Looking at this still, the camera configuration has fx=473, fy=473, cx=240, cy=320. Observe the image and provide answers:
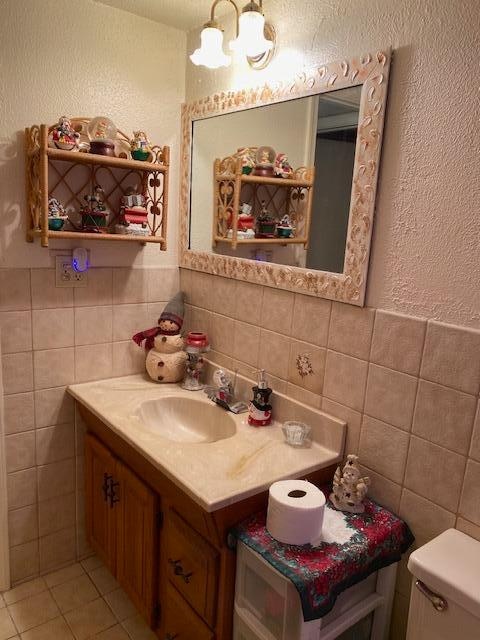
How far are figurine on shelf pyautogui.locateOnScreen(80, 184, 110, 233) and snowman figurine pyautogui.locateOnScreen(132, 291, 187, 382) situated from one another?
17.2 inches

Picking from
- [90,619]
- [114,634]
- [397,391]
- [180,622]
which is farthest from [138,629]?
[397,391]

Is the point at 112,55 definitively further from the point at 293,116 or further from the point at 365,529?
the point at 365,529

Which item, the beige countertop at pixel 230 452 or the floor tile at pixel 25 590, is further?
the floor tile at pixel 25 590

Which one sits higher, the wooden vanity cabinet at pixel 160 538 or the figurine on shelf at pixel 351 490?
the figurine on shelf at pixel 351 490

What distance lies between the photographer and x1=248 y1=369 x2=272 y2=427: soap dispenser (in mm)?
1591

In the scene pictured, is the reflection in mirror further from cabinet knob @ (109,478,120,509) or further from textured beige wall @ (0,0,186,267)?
cabinet knob @ (109,478,120,509)

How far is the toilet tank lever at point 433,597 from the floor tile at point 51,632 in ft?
4.26

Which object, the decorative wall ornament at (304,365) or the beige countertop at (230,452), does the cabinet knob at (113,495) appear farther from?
the decorative wall ornament at (304,365)

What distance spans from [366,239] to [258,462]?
701 mm

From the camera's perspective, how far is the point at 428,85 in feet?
3.76

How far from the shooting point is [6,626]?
172cm

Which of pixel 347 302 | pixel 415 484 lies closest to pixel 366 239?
pixel 347 302

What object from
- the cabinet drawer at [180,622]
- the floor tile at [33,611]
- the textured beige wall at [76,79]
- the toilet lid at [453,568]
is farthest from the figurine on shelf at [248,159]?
the floor tile at [33,611]

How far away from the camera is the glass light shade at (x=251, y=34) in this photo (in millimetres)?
1371
